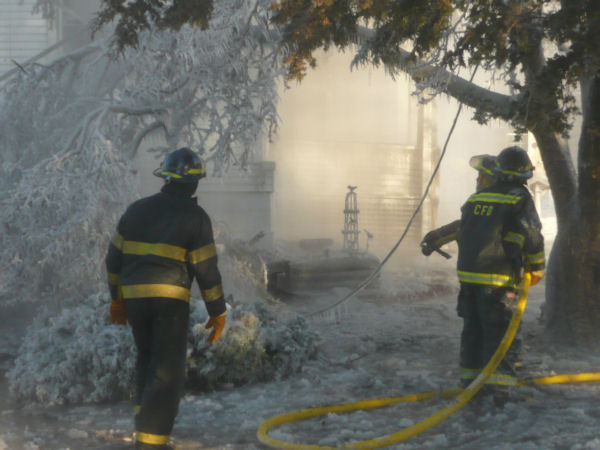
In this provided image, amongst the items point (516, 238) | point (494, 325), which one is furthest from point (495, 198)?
point (494, 325)

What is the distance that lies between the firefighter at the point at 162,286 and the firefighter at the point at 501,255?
1859 mm

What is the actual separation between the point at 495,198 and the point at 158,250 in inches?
92.3

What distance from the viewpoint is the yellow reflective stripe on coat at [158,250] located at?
349 centimetres

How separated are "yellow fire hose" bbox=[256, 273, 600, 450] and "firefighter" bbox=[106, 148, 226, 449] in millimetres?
648

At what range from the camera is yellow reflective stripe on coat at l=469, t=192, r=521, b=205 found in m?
4.32

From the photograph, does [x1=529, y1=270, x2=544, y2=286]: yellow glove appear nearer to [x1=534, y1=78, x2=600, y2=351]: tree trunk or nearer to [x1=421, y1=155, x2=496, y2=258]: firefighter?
[x1=421, y1=155, x2=496, y2=258]: firefighter

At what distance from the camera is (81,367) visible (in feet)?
16.2

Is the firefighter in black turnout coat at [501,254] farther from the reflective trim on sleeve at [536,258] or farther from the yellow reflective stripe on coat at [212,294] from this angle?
the yellow reflective stripe on coat at [212,294]

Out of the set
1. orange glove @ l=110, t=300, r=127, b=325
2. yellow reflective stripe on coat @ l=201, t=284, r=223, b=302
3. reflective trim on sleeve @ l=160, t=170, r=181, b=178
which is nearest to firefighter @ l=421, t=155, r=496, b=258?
yellow reflective stripe on coat @ l=201, t=284, r=223, b=302

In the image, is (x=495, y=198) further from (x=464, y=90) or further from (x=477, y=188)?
(x=464, y=90)

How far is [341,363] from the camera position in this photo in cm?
575

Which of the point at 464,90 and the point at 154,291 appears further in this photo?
the point at 464,90

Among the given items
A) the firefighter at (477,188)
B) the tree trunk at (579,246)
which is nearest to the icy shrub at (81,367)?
the firefighter at (477,188)

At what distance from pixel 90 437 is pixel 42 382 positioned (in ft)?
3.57
